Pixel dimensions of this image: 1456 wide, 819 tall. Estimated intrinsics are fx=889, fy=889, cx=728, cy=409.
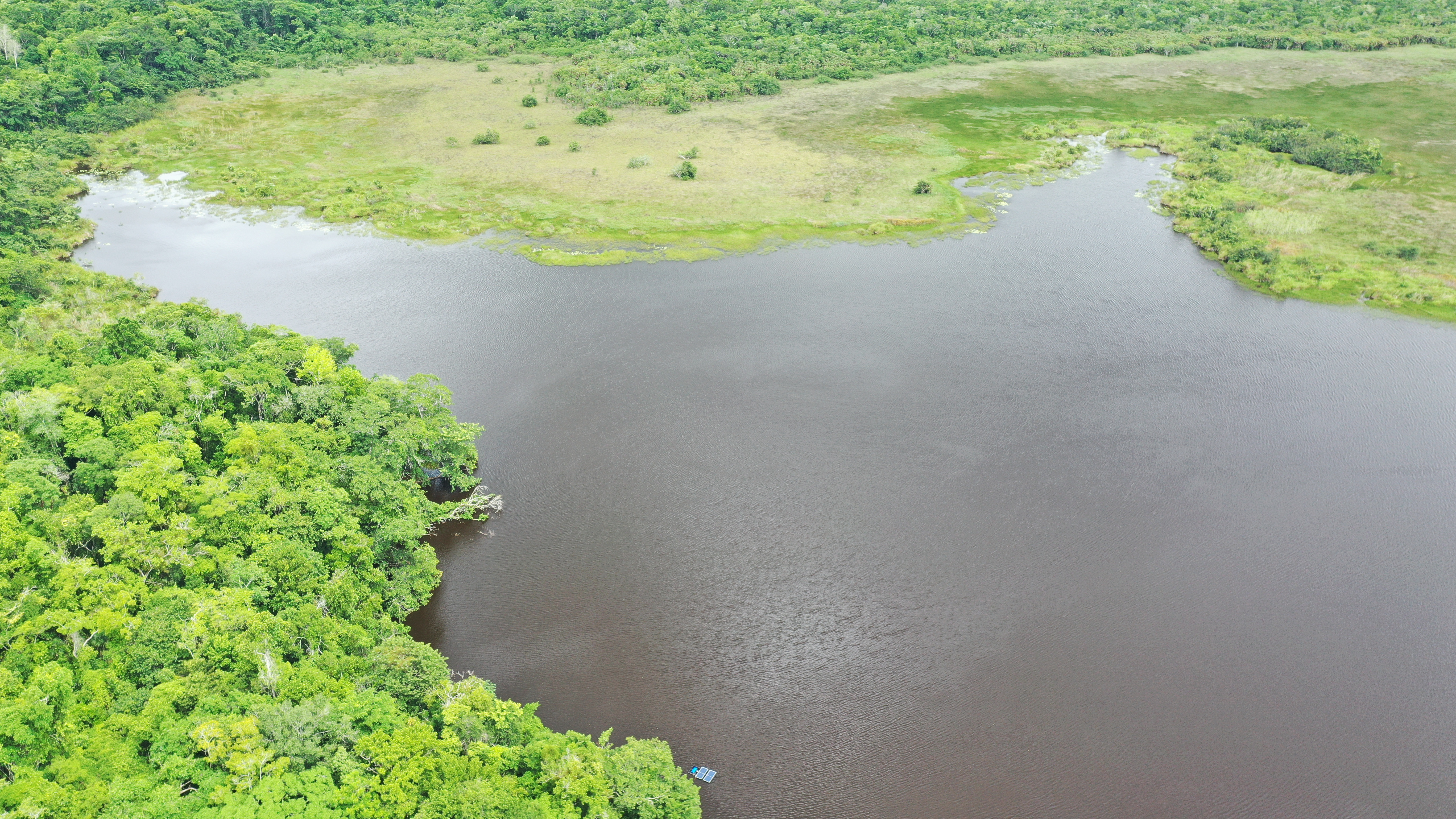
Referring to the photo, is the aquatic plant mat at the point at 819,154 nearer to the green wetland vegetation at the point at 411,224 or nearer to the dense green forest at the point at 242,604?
the green wetland vegetation at the point at 411,224

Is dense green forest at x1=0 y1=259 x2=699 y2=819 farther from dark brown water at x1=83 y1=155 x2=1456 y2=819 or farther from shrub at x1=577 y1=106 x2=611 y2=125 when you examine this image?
shrub at x1=577 y1=106 x2=611 y2=125

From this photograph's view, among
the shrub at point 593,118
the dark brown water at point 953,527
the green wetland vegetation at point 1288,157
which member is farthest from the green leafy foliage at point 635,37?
the dark brown water at point 953,527

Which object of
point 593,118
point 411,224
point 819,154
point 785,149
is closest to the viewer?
point 411,224

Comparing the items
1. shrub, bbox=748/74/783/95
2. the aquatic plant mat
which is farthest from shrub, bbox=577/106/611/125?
shrub, bbox=748/74/783/95

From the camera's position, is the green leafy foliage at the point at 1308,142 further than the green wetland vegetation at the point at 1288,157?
Yes

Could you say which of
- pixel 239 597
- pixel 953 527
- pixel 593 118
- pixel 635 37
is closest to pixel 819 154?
pixel 593 118

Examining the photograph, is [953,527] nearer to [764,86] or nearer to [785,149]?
[785,149]
